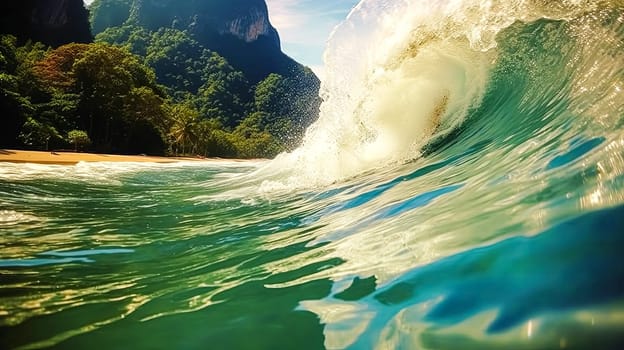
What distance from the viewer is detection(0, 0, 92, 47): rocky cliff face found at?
5384 cm

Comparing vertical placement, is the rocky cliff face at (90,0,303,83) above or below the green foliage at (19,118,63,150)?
above

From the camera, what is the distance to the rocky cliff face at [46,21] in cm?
5384

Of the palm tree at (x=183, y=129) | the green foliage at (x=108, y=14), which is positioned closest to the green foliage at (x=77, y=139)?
the palm tree at (x=183, y=129)

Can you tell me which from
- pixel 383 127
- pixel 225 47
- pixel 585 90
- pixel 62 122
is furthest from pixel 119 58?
pixel 225 47

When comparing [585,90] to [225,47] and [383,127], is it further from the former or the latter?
[225,47]

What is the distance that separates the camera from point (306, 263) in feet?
8.08

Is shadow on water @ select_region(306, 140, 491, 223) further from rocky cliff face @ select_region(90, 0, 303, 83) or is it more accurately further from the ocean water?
rocky cliff face @ select_region(90, 0, 303, 83)

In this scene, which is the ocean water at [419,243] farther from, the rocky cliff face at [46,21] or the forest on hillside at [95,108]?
the rocky cliff face at [46,21]

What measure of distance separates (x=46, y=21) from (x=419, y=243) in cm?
7414

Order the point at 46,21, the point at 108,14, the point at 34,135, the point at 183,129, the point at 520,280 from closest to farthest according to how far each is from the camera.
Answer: the point at 520,280, the point at 34,135, the point at 183,129, the point at 46,21, the point at 108,14

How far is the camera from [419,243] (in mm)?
2246

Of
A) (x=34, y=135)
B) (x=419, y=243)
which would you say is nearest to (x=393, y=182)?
(x=419, y=243)

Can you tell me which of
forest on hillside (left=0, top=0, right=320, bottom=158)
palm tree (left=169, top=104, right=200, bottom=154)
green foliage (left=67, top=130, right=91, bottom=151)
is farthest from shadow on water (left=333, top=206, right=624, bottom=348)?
palm tree (left=169, top=104, right=200, bottom=154)

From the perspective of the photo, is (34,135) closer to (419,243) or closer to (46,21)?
(419,243)
